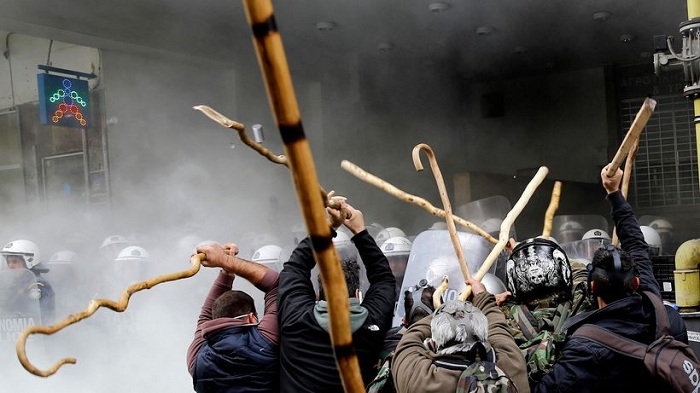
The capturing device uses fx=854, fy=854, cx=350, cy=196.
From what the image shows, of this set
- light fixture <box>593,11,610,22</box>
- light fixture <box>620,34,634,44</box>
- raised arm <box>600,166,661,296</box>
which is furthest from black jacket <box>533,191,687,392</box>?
light fixture <box>620,34,634,44</box>

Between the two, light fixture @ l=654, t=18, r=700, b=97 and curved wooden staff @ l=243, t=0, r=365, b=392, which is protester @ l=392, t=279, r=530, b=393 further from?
light fixture @ l=654, t=18, r=700, b=97

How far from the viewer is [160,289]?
27.1ft

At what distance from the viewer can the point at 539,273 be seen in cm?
297

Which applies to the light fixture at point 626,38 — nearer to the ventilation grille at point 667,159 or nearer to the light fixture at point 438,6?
the ventilation grille at point 667,159

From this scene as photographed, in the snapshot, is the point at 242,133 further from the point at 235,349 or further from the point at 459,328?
the point at 235,349

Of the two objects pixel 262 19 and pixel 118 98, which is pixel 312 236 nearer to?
pixel 262 19

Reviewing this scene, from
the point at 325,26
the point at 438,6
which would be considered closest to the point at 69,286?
the point at 325,26

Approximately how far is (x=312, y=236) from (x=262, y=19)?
0.98 ft

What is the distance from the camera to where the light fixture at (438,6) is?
348 inches

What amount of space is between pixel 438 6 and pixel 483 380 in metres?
7.00

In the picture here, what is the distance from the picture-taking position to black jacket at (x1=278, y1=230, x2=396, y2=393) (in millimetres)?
2971

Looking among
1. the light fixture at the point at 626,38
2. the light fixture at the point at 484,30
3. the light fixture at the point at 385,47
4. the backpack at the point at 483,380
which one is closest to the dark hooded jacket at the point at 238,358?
the backpack at the point at 483,380

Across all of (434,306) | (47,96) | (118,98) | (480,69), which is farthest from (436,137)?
(434,306)

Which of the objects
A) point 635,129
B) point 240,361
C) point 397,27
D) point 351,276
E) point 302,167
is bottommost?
point 240,361
